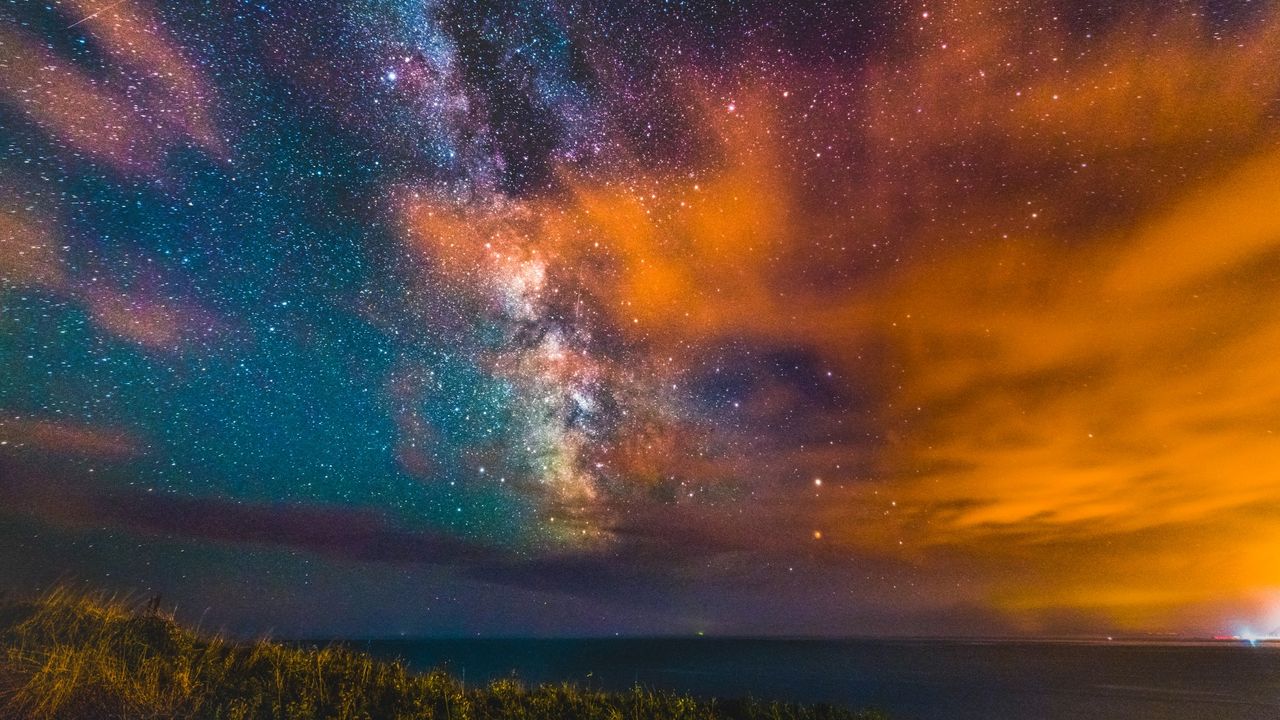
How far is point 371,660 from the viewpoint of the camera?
34.0 feet

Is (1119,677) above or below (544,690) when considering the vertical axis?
below

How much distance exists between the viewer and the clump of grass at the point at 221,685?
6.18 metres

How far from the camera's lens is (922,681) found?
4900 cm

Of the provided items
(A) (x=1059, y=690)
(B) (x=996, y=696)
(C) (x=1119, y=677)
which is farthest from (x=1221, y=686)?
(B) (x=996, y=696)

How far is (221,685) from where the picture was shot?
7.59 metres

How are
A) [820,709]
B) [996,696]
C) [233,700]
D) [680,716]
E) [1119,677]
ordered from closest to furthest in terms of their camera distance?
[233,700], [680,716], [820,709], [996,696], [1119,677]

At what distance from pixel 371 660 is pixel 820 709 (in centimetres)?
884

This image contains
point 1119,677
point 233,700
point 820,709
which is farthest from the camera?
point 1119,677

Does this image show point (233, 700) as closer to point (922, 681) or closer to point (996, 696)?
point (996, 696)

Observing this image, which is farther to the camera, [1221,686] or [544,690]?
[1221,686]

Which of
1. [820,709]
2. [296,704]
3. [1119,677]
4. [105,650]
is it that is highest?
[105,650]

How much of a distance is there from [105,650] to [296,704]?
2.73m

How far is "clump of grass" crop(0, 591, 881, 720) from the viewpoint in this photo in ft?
20.3

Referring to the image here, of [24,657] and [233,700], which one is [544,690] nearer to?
[233,700]
